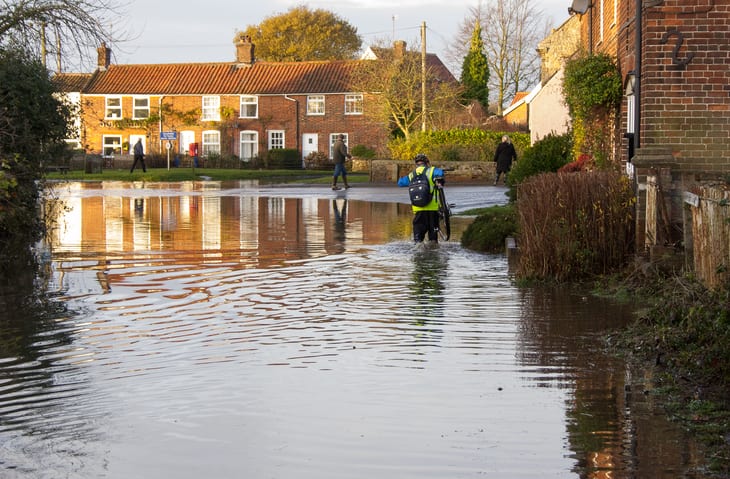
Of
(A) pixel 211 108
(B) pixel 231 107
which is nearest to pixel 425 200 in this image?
(B) pixel 231 107

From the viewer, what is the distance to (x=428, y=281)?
13.1 metres

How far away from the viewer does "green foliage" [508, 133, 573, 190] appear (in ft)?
74.9

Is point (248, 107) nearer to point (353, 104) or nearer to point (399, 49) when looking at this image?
point (353, 104)

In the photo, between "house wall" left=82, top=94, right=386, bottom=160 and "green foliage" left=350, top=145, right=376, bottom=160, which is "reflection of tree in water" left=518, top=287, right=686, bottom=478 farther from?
"house wall" left=82, top=94, right=386, bottom=160

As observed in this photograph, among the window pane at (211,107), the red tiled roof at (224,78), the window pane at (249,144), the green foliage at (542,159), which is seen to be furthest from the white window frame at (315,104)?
the green foliage at (542,159)

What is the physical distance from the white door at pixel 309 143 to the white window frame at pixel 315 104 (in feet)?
4.66

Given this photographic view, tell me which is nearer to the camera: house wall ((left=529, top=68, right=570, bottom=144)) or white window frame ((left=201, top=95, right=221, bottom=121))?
house wall ((left=529, top=68, right=570, bottom=144))

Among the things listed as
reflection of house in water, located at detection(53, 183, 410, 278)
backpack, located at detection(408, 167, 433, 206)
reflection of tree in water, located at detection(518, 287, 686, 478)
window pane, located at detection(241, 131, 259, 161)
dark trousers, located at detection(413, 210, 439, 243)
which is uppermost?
window pane, located at detection(241, 131, 259, 161)

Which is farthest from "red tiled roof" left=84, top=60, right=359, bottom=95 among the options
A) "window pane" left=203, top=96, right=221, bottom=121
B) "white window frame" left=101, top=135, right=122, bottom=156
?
"white window frame" left=101, top=135, right=122, bottom=156

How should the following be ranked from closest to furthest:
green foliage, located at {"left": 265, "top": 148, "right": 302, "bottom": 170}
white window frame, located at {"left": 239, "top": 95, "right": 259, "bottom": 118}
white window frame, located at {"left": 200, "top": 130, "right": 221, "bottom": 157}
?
green foliage, located at {"left": 265, "top": 148, "right": 302, "bottom": 170}, white window frame, located at {"left": 239, "top": 95, "right": 259, "bottom": 118}, white window frame, located at {"left": 200, "top": 130, "right": 221, "bottom": 157}

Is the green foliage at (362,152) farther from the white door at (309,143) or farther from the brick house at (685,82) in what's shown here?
the brick house at (685,82)

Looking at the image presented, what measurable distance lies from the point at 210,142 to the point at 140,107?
5.42 metres

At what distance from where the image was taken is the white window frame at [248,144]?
69875mm

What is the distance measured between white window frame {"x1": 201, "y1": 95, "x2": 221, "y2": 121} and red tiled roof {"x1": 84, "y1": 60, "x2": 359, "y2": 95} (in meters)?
0.51
